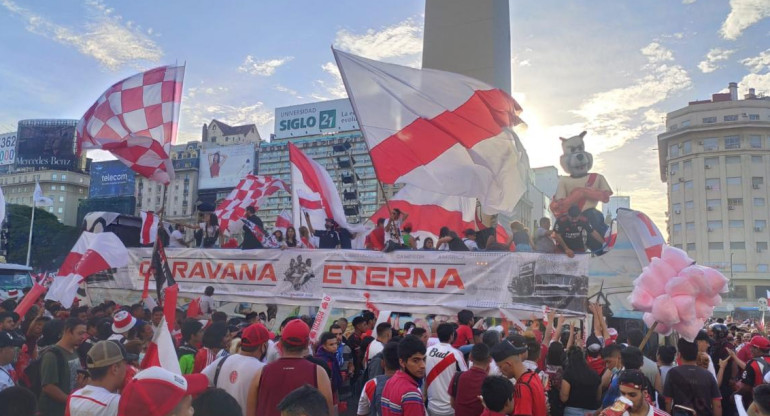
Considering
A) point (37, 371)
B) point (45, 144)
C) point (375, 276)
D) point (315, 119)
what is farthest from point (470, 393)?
point (45, 144)

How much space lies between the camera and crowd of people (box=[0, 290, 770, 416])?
2953mm

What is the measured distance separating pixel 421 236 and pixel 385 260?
2.23 m

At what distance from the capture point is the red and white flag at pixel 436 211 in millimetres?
12195

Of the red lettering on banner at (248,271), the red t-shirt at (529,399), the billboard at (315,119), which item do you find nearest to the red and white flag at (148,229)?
the red lettering on banner at (248,271)

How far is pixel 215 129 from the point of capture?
9494 centimetres

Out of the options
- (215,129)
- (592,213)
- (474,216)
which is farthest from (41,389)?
(215,129)

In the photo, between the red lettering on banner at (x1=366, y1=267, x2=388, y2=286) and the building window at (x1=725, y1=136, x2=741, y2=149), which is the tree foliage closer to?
the red lettering on banner at (x1=366, y1=267, x2=388, y2=286)

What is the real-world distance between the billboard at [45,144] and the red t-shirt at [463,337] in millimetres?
72214

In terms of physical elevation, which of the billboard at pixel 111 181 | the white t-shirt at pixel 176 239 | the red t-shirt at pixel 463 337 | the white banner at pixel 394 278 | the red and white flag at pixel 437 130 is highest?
the billboard at pixel 111 181

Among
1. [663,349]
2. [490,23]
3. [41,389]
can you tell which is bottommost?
[41,389]

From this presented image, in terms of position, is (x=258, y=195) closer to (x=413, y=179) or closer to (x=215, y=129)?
(x=413, y=179)

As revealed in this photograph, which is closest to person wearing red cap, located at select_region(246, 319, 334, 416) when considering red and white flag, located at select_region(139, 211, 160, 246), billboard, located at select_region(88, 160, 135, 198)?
red and white flag, located at select_region(139, 211, 160, 246)

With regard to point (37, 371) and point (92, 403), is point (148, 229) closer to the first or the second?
point (37, 371)

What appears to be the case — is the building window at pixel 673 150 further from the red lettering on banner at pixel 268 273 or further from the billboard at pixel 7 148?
the billboard at pixel 7 148
